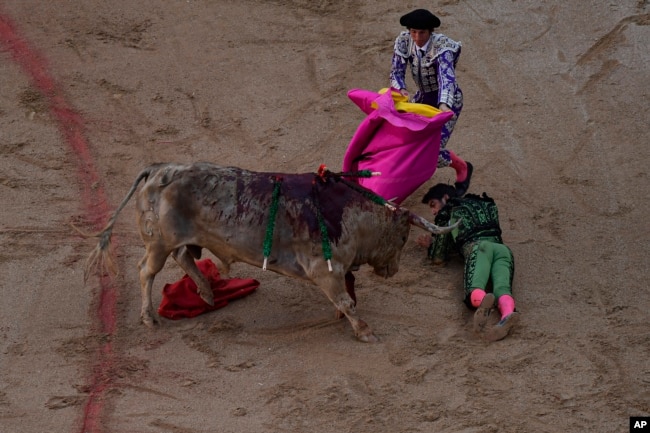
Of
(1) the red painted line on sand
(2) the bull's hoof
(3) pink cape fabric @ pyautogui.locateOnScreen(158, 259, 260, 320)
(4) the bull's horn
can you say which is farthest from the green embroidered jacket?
(1) the red painted line on sand

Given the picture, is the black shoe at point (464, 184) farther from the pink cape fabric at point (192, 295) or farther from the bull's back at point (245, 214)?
the pink cape fabric at point (192, 295)

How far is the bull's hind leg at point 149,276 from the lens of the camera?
7566 mm

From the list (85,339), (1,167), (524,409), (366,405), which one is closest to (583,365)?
(524,409)

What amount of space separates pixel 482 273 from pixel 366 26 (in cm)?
469

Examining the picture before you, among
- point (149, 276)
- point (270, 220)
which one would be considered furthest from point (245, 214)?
point (149, 276)

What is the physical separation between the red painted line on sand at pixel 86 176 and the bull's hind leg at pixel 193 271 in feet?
2.04

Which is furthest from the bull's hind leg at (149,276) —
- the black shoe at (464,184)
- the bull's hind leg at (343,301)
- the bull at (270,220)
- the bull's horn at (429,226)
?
the black shoe at (464,184)

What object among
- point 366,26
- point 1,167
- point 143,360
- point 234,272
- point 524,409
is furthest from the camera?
point 366,26

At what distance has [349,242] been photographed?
7.50m

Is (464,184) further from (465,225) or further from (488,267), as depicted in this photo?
(488,267)

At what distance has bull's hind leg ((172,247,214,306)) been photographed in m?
7.73

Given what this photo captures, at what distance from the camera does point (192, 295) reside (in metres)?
7.92

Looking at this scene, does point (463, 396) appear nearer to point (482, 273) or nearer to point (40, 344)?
point (482, 273)

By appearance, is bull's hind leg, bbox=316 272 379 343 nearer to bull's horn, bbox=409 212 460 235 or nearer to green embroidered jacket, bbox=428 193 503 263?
bull's horn, bbox=409 212 460 235
